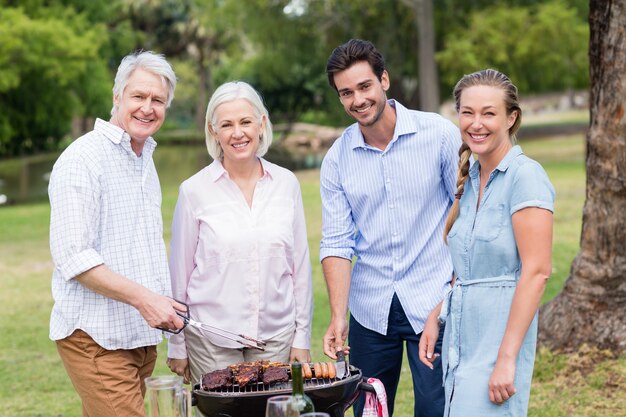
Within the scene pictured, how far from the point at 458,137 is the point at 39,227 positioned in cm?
1619

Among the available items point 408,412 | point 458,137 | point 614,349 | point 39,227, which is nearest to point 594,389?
point 614,349

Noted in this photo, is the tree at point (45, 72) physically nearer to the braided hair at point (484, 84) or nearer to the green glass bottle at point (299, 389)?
the braided hair at point (484, 84)

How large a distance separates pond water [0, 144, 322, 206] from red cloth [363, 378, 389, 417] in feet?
76.1

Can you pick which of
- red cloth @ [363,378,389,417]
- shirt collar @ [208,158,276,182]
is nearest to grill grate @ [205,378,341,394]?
red cloth @ [363,378,389,417]

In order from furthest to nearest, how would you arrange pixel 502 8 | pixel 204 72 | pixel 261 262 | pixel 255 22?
pixel 204 72 → pixel 255 22 → pixel 502 8 → pixel 261 262

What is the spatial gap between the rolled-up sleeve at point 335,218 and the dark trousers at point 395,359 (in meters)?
0.34

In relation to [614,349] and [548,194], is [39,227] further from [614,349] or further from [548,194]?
[548,194]

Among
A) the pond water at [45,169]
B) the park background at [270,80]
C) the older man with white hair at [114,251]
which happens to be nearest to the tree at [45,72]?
the park background at [270,80]

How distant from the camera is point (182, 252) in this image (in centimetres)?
429

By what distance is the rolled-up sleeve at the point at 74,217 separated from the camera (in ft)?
12.1

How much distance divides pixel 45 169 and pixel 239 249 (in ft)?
123

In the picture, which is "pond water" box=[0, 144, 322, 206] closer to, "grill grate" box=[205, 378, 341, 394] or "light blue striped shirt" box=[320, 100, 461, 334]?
"light blue striped shirt" box=[320, 100, 461, 334]

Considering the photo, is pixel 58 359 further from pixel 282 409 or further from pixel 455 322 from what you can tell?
pixel 282 409

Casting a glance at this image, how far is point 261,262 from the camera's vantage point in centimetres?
423
